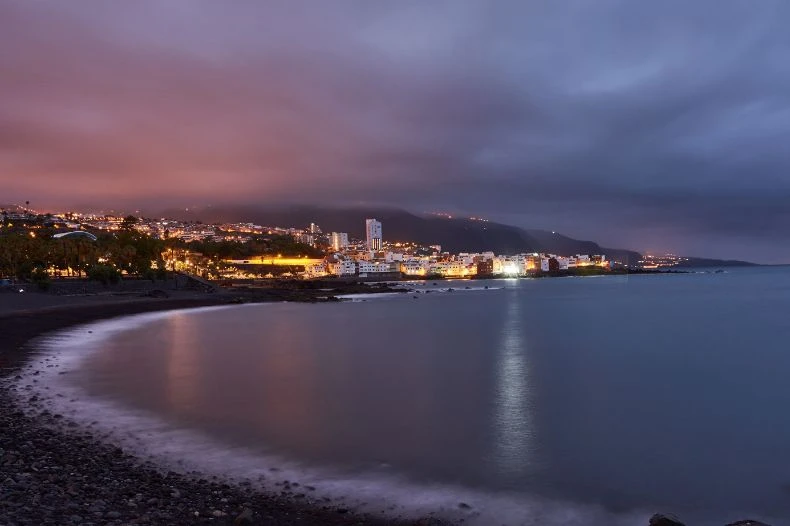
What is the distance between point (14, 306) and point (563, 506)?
1397 inches

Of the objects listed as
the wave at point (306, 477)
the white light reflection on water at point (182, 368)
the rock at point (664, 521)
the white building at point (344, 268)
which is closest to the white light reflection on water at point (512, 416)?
the wave at point (306, 477)

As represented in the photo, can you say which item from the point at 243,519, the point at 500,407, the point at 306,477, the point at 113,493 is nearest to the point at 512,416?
the point at 500,407

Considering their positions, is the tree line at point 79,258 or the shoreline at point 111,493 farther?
the tree line at point 79,258

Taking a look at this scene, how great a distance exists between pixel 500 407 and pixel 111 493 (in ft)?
29.5

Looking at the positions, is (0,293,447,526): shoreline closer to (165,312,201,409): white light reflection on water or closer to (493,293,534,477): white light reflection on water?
(493,293,534,477): white light reflection on water

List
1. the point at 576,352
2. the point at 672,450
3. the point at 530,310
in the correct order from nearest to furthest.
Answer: the point at 672,450 → the point at 576,352 → the point at 530,310

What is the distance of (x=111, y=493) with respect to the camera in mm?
6090

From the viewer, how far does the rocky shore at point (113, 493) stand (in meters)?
5.40

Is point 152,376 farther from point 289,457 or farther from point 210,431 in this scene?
point 289,457

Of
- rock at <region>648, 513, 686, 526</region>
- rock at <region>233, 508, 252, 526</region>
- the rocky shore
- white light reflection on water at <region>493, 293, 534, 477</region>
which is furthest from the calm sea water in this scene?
rock at <region>233, 508, 252, 526</region>

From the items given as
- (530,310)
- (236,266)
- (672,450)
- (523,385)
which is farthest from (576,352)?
(236,266)

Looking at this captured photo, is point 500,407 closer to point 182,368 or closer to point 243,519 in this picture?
point 243,519

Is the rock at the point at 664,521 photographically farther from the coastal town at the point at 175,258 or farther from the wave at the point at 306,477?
the coastal town at the point at 175,258

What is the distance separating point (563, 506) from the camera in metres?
7.30
